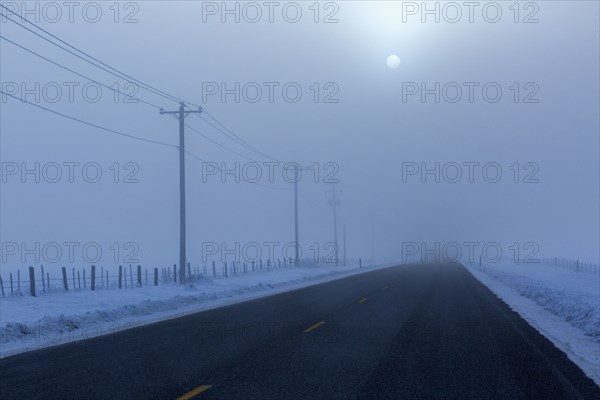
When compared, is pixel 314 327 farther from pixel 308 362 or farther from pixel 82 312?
pixel 82 312

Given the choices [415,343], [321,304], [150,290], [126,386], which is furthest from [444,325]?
[150,290]

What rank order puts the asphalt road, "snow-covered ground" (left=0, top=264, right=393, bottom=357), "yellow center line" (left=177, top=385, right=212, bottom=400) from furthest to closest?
"snow-covered ground" (left=0, top=264, right=393, bottom=357)
the asphalt road
"yellow center line" (left=177, top=385, right=212, bottom=400)

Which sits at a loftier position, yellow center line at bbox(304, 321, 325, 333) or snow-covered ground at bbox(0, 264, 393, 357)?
yellow center line at bbox(304, 321, 325, 333)

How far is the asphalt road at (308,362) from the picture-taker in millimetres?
8680

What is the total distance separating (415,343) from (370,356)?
1972 mm

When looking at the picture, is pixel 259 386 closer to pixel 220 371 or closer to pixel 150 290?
pixel 220 371

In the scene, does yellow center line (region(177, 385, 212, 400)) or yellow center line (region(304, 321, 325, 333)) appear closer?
yellow center line (region(177, 385, 212, 400))

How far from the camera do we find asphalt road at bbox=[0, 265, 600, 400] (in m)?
8.68

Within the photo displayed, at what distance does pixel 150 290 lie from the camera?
32.2m

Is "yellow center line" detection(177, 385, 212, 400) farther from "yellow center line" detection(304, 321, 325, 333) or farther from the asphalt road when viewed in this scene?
"yellow center line" detection(304, 321, 325, 333)

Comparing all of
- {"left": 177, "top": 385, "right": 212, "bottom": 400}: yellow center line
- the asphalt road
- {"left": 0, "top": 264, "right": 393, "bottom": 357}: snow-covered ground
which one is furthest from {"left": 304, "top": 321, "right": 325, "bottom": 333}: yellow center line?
{"left": 177, "top": 385, "right": 212, "bottom": 400}: yellow center line

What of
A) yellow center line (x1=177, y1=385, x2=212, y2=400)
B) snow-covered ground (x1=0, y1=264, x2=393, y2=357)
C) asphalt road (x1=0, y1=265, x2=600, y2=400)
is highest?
yellow center line (x1=177, y1=385, x2=212, y2=400)

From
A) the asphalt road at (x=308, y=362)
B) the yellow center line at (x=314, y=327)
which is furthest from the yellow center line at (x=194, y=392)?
the yellow center line at (x=314, y=327)

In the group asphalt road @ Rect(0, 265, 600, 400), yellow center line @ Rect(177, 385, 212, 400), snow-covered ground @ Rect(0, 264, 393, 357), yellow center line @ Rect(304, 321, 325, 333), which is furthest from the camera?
snow-covered ground @ Rect(0, 264, 393, 357)
